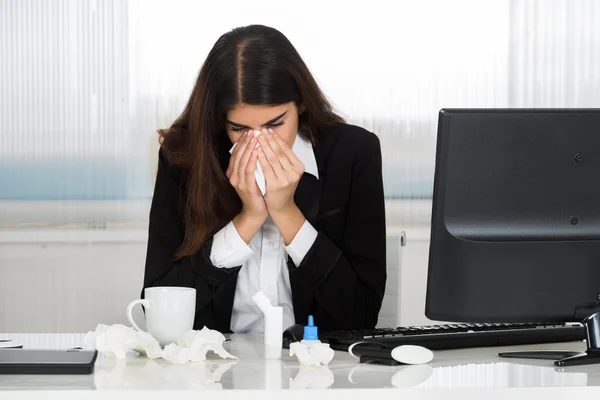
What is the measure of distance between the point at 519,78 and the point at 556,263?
203cm

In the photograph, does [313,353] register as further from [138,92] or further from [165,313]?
[138,92]

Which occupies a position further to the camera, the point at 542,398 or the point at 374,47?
the point at 374,47

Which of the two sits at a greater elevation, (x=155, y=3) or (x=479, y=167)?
(x=155, y=3)

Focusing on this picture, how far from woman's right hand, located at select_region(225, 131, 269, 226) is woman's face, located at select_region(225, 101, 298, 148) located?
2 centimetres

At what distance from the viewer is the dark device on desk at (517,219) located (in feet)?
3.81

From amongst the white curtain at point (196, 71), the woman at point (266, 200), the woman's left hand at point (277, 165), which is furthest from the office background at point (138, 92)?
the woman's left hand at point (277, 165)

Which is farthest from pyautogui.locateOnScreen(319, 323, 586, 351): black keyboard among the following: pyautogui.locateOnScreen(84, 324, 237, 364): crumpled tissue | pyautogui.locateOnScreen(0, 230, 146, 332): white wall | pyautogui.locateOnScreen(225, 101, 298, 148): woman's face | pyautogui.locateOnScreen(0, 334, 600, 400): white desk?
pyautogui.locateOnScreen(0, 230, 146, 332): white wall

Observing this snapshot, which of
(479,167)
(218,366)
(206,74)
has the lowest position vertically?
(218,366)

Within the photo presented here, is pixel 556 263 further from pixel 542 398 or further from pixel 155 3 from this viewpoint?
pixel 155 3

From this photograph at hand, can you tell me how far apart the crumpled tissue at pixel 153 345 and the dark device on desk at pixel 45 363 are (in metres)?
0.05

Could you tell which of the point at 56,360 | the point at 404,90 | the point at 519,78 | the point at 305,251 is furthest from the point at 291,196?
the point at 519,78

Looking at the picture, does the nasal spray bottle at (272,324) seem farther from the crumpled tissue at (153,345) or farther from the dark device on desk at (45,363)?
the dark device on desk at (45,363)

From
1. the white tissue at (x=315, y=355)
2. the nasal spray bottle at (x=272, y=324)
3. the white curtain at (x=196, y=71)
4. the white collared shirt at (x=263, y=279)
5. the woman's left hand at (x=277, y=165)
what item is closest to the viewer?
the white tissue at (x=315, y=355)

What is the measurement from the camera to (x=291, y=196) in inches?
71.2
